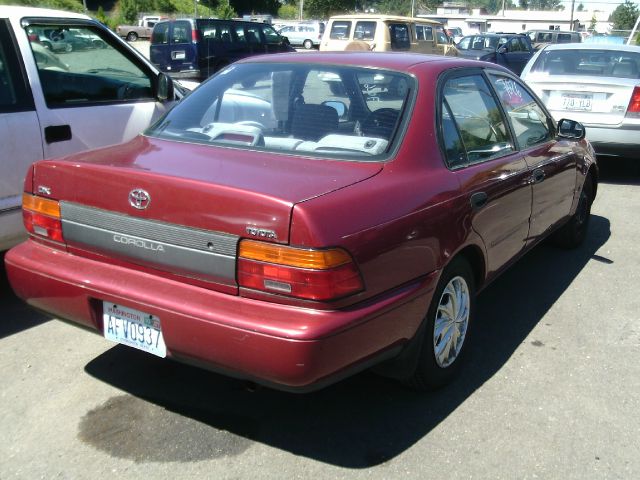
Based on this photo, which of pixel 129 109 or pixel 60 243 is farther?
pixel 129 109

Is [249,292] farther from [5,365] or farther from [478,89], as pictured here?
[478,89]

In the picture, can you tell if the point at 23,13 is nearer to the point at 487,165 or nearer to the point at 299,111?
the point at 299,111

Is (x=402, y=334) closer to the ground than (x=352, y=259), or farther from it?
closer to the ground

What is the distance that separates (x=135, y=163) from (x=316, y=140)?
33.5 inches

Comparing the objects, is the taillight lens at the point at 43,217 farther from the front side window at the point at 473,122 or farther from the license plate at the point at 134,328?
the front side window at the point at 473,122

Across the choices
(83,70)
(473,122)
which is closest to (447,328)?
(473,122)

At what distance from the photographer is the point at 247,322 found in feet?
8.56

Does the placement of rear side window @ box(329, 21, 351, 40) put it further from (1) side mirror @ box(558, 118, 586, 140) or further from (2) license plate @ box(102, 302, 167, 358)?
(2) license plate @ box(102, 302, 167, 358)

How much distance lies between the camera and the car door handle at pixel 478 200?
3.42 m

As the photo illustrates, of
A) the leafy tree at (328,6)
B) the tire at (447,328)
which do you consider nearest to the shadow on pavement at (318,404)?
the tire at (447,328)

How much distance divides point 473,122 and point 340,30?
17.0m

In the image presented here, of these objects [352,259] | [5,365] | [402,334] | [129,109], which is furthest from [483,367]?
[129,109]

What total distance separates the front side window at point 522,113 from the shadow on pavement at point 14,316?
9.87 ft

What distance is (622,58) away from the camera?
348 inches
